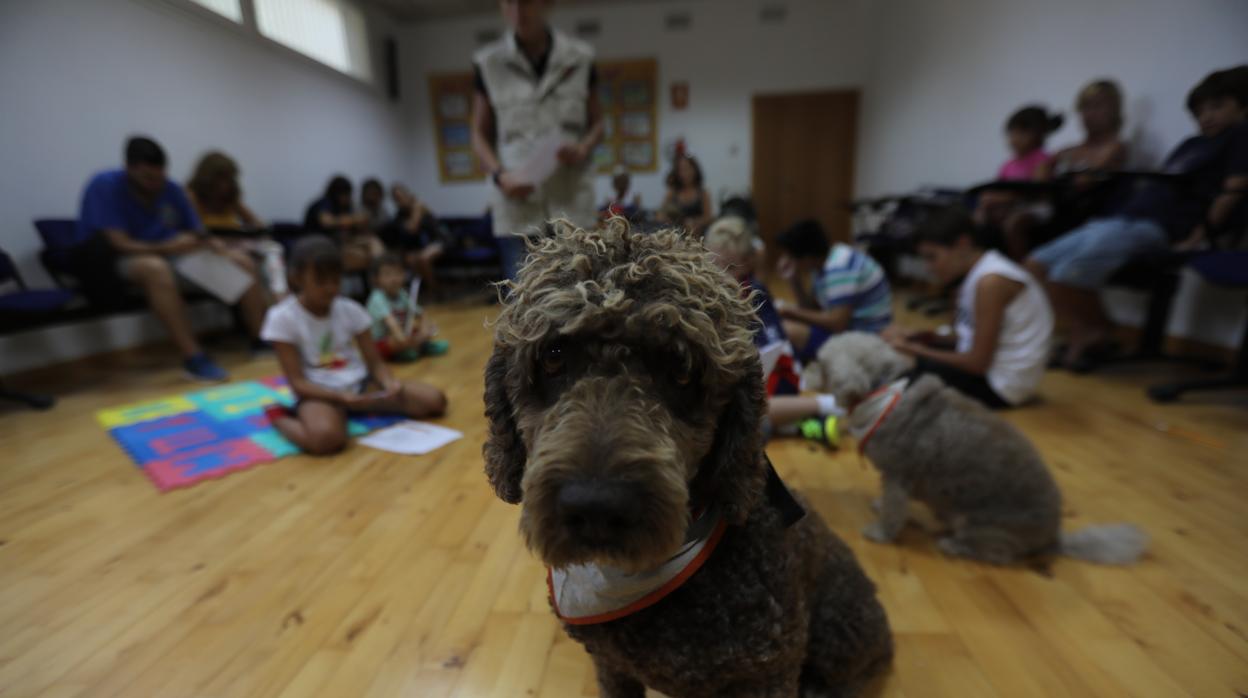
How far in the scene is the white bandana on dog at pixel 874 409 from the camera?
201 cm

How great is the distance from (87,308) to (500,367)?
4.23m

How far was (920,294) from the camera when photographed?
746 cm

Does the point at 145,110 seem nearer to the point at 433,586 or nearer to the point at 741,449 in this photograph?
the point at 433,586

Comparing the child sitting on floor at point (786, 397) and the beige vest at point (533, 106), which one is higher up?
the beige vest at point (533, 106)

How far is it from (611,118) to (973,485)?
9895 mm

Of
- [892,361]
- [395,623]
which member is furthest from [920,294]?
[395,623]

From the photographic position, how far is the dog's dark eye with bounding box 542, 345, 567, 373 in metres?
0.86

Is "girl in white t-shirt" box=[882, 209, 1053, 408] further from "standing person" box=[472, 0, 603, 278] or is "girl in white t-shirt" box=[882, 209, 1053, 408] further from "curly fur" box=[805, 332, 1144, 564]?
"standing person" box=[472, 0, 603, 278]

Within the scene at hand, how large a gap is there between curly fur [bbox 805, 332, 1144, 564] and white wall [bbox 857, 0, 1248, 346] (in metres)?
1.30

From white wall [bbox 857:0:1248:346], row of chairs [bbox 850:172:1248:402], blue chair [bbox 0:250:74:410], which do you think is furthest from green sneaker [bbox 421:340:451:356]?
white wall [bbox 857:0:1248:346]

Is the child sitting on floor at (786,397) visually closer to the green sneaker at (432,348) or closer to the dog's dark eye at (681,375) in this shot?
the dog's dark eye at (681,375)

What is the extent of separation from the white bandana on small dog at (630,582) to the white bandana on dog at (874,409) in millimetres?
1364

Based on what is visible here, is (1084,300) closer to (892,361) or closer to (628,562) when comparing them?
(892,361)

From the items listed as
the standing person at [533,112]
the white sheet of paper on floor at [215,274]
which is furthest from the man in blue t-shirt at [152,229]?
the standing person at [533,112]
